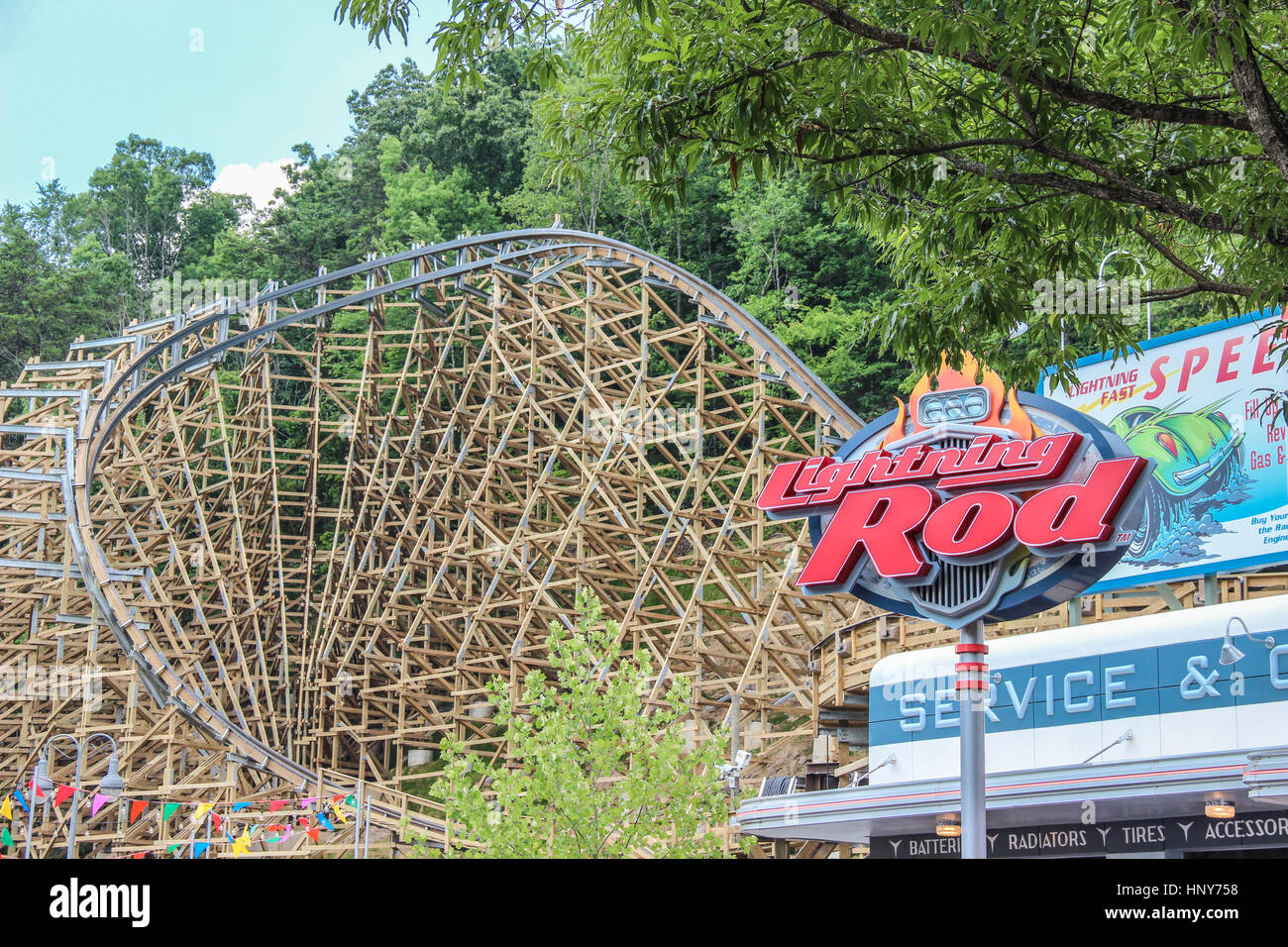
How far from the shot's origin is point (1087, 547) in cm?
988

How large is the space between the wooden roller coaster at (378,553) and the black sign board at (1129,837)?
3.83m

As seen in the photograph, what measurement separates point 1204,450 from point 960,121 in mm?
8843

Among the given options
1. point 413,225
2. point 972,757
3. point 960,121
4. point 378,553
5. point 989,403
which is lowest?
point 972,757

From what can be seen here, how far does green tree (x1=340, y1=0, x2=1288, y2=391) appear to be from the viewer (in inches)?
254

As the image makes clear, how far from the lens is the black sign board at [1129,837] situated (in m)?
12.0

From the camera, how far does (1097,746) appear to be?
527 inches

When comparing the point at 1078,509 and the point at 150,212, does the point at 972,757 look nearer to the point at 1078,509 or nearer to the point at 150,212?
the point at 1078,509

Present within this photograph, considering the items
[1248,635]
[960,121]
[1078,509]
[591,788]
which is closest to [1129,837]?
[1248,635]

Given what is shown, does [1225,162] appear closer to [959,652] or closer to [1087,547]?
[1087,547]

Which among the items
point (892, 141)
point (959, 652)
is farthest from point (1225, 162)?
point (959, 652)

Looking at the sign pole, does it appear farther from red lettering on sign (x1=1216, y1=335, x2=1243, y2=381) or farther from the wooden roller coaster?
red lettering on sign (x1=1216, y1=335, x2=1243, y2=381)

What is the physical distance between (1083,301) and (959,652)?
9.69 feet

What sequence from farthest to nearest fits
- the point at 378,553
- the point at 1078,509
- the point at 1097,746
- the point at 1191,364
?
the point at 378,553, the point at 1191,364, the point at 1097,746, the point at 1078,509
